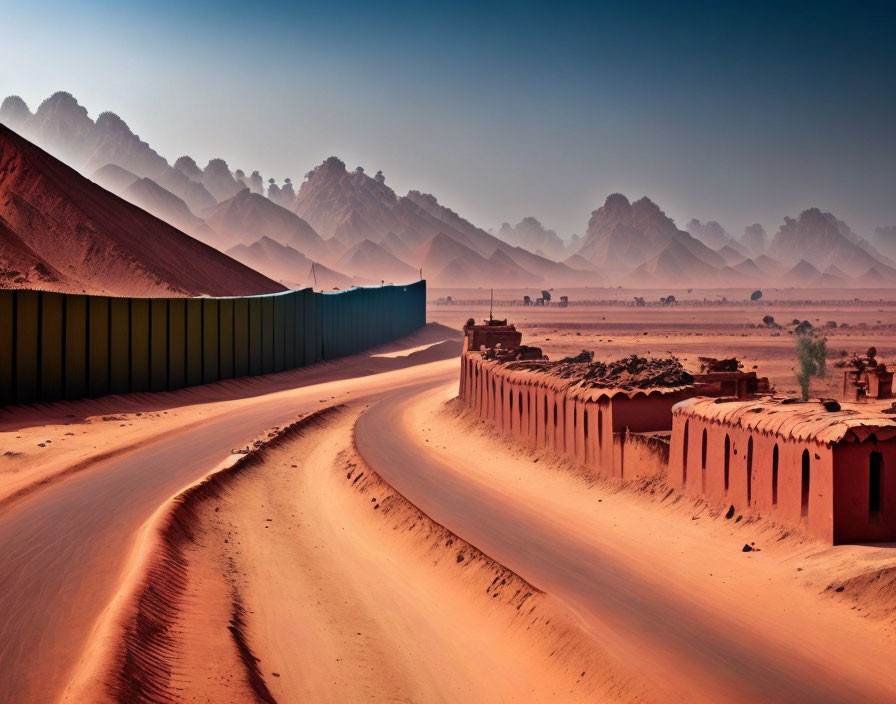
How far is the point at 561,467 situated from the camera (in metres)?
19.5

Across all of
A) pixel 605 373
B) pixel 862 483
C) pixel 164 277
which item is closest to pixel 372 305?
pixel 164 277

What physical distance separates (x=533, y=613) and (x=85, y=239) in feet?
171

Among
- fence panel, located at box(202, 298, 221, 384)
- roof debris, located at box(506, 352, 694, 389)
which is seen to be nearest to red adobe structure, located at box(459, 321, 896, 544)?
roof debris, located at box(506, 352, 694, 389)

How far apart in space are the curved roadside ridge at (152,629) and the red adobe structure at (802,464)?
7.09m

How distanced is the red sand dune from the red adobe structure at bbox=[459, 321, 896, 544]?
3397cm

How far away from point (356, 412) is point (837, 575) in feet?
63.8

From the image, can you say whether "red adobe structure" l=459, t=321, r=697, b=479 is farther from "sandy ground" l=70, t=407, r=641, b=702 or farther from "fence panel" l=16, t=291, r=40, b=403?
"fence panel" l=16, t=291, r=40, b=403

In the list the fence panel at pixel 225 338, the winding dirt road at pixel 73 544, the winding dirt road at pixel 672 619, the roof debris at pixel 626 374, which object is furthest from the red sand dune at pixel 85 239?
the winding dirt road at pixel 672 619

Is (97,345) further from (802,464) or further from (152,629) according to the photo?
(802,464)

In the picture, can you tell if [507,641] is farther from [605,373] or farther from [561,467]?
[605,373]

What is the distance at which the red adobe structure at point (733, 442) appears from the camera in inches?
483

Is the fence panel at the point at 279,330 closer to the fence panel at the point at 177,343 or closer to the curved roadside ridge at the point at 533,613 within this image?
the fence panel at the point at 177,343

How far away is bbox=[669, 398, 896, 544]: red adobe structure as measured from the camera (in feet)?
40.2

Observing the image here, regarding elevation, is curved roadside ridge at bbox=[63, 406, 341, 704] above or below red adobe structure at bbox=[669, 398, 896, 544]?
below
